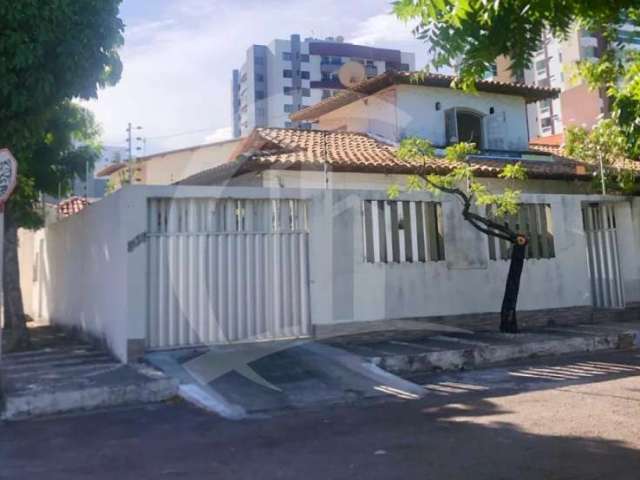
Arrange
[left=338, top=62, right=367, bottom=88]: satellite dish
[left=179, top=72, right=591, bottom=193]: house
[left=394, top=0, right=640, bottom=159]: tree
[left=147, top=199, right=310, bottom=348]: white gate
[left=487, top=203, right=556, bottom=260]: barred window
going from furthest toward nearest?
[left=338, top=62, right=367, bottom=88]: satellite dish
[left=179, top=72, right=591, bottom=193]: house
[left=487, top=203, right=556, bottom=260]: barred window
[left=147, top=199, right=310, bottom=348]: white gate
[left=394, top=0, right=640, bottom=159]: tree

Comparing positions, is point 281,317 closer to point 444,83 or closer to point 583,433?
point 583,433

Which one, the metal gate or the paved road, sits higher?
the metal gate

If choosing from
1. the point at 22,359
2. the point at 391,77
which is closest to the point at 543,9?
the point at 22,359

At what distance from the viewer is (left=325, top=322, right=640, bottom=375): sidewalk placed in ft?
26.6

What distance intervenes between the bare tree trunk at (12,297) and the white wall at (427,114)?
958 cm

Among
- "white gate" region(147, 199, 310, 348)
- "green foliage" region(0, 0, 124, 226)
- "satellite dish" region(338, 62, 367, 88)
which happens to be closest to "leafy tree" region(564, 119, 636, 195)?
"satellite dish" region(338, 62, 367, 88)

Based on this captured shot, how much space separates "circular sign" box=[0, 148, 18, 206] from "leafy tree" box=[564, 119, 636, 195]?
1133cm

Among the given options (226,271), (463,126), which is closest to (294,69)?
(463,126)

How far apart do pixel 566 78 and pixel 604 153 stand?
165 inches

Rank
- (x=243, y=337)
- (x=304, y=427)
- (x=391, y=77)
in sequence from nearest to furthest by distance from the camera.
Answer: (x=304, y=427) → (x=243, y=337) → (x=391, y=77)

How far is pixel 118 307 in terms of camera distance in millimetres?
7984

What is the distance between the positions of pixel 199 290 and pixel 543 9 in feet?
20.5

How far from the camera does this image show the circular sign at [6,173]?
236 inches

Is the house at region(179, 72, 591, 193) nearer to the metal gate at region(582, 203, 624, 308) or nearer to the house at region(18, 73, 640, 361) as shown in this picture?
the house at region(18, 73, 640, 361)
